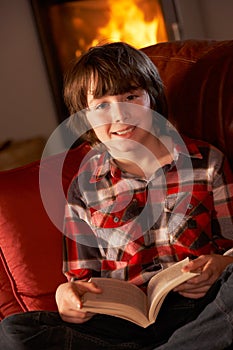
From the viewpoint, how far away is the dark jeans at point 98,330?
1.33m

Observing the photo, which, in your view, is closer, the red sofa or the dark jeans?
the dark jeans

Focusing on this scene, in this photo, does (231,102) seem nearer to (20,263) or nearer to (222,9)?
(20,263)

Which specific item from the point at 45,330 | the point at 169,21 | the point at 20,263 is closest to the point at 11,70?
the point at 169,21

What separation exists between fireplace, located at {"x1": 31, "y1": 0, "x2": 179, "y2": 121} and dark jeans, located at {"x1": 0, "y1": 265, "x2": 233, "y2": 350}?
2.29 metres

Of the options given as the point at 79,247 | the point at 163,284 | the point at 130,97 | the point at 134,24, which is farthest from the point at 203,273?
the point at 134,24

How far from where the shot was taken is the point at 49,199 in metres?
1.66

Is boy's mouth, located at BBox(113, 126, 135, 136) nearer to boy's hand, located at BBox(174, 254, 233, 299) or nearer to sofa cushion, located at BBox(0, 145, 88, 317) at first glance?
sofa cushion, located at BBox(0, 145, 88, 317)

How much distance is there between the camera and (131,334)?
1389mm

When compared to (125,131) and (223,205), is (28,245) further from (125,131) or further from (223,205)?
(223,205)

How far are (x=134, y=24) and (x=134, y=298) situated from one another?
247 centimetres

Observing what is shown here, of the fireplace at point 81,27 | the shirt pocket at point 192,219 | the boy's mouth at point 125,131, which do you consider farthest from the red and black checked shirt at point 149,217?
the fireplace at point 81,27

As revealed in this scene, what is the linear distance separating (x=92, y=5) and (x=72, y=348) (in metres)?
2.57

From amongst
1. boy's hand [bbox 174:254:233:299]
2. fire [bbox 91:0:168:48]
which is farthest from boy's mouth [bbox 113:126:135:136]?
fire [bbox 91:0:168:48]

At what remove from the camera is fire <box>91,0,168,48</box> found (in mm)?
3520
